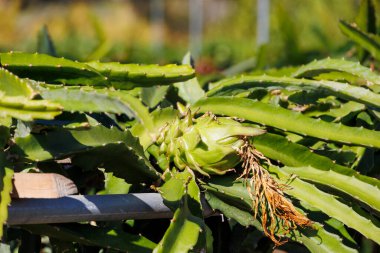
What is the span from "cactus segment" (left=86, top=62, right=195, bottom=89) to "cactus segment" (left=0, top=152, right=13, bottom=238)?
0.35 metres

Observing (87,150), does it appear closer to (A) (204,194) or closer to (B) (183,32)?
(A) (204,194)

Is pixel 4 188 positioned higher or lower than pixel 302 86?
lower

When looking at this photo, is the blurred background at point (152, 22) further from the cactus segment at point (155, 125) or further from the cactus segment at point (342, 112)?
the cactus segment at point (155, 125)

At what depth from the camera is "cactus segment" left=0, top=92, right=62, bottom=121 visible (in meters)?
0.89

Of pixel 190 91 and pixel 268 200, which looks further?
pixel 190 91

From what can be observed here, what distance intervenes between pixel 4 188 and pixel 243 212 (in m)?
0.43

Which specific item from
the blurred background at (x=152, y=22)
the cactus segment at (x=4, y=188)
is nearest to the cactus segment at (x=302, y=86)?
the cactus segment at (x=4, y=188)

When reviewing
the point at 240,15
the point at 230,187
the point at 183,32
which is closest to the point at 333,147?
the point at 230,187

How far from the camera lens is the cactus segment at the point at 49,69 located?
1151 mm

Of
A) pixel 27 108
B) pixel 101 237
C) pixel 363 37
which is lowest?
pixel 101 237

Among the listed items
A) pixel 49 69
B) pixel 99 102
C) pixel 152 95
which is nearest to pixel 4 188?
pixel 99 102

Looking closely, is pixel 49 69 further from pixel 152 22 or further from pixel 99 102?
pixel 152 22

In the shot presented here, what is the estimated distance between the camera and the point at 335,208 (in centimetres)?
117

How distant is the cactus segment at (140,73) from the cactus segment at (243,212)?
0.74 feet
